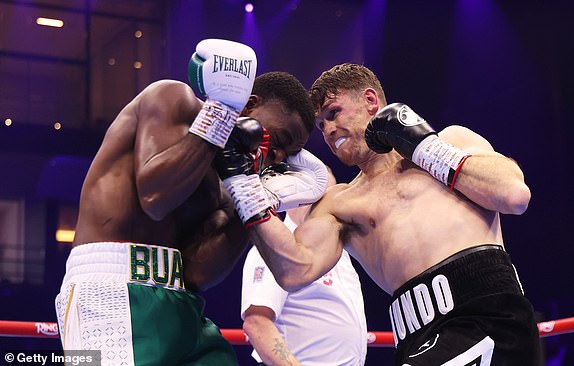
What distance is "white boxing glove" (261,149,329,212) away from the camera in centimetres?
245

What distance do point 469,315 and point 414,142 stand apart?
55 cm

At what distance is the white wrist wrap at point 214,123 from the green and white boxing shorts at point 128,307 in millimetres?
339

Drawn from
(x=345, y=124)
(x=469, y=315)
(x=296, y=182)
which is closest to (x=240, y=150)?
(x=296, y=182)

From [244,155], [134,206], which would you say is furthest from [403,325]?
[134,206]

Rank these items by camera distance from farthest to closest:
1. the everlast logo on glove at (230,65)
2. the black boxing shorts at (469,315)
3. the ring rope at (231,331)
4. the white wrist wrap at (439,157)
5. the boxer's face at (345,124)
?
the ring rope at (231,331)
the boxer's face at (345,124)
the white wrist wrap at (439,157)
the black boxing shorts at (469,315)
the everlast logo on glove at (230,65)

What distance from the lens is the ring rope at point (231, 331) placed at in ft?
10.9

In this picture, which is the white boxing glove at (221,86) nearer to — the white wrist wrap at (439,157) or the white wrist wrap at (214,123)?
the white wrist wrap at (214,123)

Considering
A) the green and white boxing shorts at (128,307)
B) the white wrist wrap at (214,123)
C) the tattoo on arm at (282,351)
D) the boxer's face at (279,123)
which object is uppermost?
the boxer's face at (279,123)

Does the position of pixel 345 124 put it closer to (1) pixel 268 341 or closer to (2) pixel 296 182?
(2) pixel 296 182

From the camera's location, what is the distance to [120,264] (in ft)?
6.67

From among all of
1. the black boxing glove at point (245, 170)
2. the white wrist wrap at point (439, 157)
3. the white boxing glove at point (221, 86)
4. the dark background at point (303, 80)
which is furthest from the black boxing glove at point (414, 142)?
the dark background at point (303, 80)

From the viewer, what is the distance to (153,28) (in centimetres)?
793

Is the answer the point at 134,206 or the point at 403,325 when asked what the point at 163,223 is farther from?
the point at 403,325

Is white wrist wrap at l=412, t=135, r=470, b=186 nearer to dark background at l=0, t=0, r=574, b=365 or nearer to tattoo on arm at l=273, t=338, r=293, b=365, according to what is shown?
tattoo on arm at l=273, t=338, r=293, b=365
